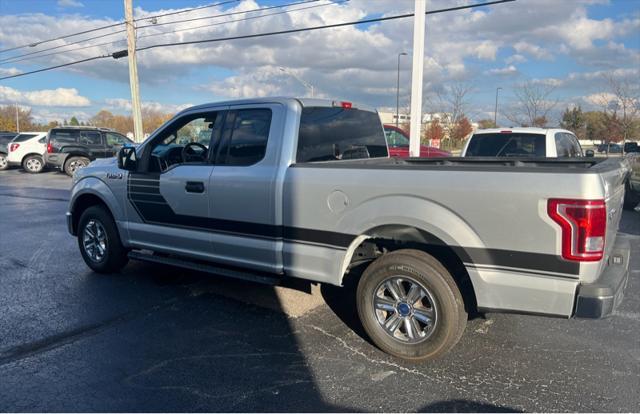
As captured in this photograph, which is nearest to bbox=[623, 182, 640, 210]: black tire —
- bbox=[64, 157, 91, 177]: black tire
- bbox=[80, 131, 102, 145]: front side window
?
bbox=[80, 131, 102, 145]: front side window

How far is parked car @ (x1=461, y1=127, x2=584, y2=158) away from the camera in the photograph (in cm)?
780

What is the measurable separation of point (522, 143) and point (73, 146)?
17776mm

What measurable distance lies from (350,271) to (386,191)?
0.97m

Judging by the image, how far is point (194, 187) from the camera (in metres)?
4.82

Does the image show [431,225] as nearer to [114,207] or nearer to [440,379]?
[440,379]

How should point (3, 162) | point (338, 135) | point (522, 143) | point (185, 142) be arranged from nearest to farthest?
point (338, 135) < point (185, 142) < point (522, 143) < point (3, 162)

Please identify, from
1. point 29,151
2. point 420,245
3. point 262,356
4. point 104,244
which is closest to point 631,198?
point 420,245

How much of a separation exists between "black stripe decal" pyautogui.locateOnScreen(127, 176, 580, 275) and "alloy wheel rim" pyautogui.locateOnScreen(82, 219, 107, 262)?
2.70 feet

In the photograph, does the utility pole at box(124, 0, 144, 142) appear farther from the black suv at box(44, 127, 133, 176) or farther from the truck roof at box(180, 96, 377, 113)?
the truck roof at box(180, 96, 377, 113)

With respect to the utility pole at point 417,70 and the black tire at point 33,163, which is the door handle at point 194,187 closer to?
the utility pole at point 417,70

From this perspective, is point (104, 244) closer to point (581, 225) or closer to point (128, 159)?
point (128, 159)

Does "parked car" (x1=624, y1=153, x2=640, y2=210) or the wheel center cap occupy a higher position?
"parked car" (x1=624, y1=153, x2=640, y2=210)

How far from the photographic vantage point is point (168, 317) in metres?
4.64

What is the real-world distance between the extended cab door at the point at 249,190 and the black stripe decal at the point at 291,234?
1cm
